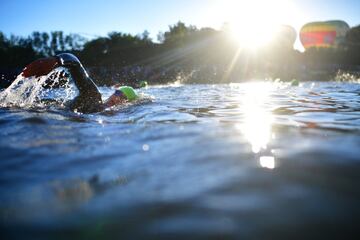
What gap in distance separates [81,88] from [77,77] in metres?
0.23

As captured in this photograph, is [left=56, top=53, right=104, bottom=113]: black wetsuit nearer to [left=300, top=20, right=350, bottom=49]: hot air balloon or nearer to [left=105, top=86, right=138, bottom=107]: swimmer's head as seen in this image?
[left=105, top=86, right=138, bottom=107]: swimmer's head

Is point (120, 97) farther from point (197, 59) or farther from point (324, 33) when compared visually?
Answer: point (324, 33)

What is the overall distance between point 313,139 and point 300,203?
5.10 feet

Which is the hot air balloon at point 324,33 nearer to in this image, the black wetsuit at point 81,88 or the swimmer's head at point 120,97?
the swimmer's head at point 120,97

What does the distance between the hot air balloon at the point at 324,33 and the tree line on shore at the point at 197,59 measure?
2.30 m

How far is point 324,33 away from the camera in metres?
54.4

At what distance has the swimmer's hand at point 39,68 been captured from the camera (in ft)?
17.8

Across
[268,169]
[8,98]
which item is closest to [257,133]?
[268,169]

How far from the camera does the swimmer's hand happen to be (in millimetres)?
5438

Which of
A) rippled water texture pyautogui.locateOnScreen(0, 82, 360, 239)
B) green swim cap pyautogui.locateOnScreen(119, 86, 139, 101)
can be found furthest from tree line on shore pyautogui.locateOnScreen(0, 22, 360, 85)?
rippled water texture pyautogui.locateOnScreen(0, 82, 360, 239)

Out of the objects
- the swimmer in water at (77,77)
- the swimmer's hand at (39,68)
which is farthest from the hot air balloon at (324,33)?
the swimmer's hand at (39,68)

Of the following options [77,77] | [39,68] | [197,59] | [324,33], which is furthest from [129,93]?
[324,33]

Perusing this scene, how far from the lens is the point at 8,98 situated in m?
6.90

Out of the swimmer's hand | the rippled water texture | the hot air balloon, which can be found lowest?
the rippled water texture
